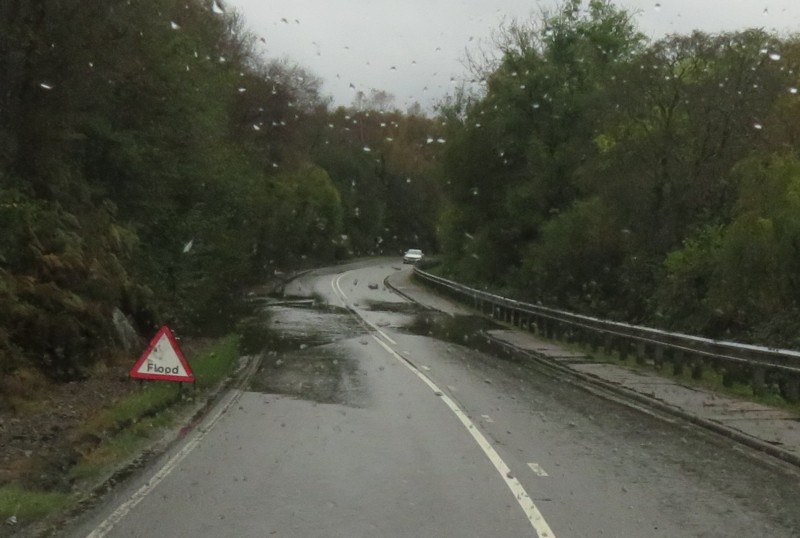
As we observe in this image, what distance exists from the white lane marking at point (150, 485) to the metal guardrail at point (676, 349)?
8740 mm

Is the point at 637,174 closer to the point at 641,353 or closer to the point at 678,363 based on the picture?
the point at 641,353

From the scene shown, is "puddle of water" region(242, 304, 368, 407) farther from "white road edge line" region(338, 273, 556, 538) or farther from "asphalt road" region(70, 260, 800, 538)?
"white road edge line" region(338, 273, 556, 538)

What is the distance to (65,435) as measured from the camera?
11922 millimetres

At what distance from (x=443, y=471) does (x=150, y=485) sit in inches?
113

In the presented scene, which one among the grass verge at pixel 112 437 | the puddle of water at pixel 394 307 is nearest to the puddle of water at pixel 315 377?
the grass verge at pixel 112 437

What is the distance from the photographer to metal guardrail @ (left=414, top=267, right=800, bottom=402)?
16406mm

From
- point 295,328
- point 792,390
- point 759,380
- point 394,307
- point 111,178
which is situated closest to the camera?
point 792,390

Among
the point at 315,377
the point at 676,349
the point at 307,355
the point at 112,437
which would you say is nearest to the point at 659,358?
the point at 676,349

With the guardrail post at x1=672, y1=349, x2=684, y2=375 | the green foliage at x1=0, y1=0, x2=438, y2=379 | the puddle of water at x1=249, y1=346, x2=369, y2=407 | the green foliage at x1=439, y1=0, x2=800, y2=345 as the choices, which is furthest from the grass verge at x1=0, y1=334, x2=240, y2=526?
the green foliage at x1=439, y1=0, x2=800, y2=345

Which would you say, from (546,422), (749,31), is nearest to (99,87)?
(546,422)

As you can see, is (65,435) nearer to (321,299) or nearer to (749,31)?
(749,31)

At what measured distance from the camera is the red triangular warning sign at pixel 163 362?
14750 mm

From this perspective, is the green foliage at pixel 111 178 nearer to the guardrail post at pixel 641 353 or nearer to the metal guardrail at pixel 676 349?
the metal guardrail at pixel 676 349

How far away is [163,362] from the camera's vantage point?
48.9 feet
